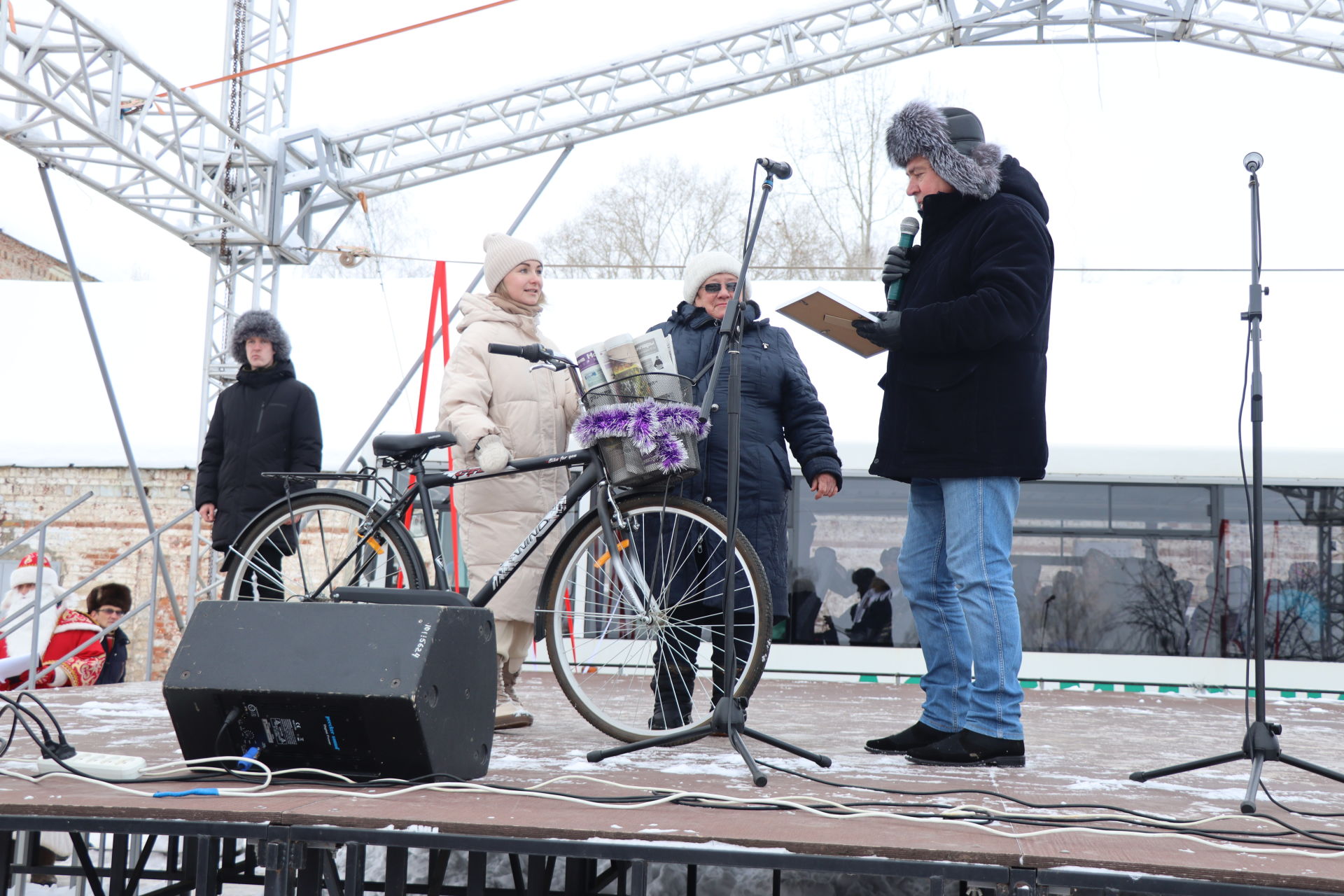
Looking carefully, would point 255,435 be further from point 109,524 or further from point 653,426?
point 109,524

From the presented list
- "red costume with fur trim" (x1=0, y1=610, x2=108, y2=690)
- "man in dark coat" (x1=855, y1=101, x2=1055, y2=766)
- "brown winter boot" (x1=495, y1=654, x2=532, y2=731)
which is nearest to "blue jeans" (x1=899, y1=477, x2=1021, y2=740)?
"man in dark coat" (x1=855, y1=101, x2=1055, y2=766)

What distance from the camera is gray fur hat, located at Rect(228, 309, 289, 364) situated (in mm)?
4543

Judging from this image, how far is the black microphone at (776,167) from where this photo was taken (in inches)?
100

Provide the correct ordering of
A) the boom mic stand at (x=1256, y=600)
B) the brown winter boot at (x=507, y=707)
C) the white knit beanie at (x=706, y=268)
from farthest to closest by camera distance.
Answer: the white knit beanie at (x=706, y=268) → the brown winter boot at (x=507, y=707) → the boom mic stand at (x=1256, y=600)

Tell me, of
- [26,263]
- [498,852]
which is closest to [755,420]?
[498,852]

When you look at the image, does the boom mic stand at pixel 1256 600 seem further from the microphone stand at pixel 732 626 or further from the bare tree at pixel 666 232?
the bare tree at pixel 666 232

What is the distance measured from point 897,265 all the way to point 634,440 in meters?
0.81

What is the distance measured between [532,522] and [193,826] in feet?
5.28

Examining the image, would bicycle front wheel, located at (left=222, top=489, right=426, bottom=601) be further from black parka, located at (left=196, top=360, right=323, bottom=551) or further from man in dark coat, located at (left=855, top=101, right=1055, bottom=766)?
man in dark coat, located at (left=855, top=101, right=1055, bottom=766)

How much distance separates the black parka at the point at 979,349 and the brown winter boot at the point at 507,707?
1282mm

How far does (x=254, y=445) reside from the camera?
442 centimetres

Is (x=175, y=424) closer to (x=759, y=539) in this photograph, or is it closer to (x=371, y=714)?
(x=759, y=539)

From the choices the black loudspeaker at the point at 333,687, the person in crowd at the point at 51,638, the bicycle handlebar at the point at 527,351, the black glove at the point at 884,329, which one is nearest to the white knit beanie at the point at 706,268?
the bicycle handlebar at the point at 527,351

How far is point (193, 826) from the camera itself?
182cm
